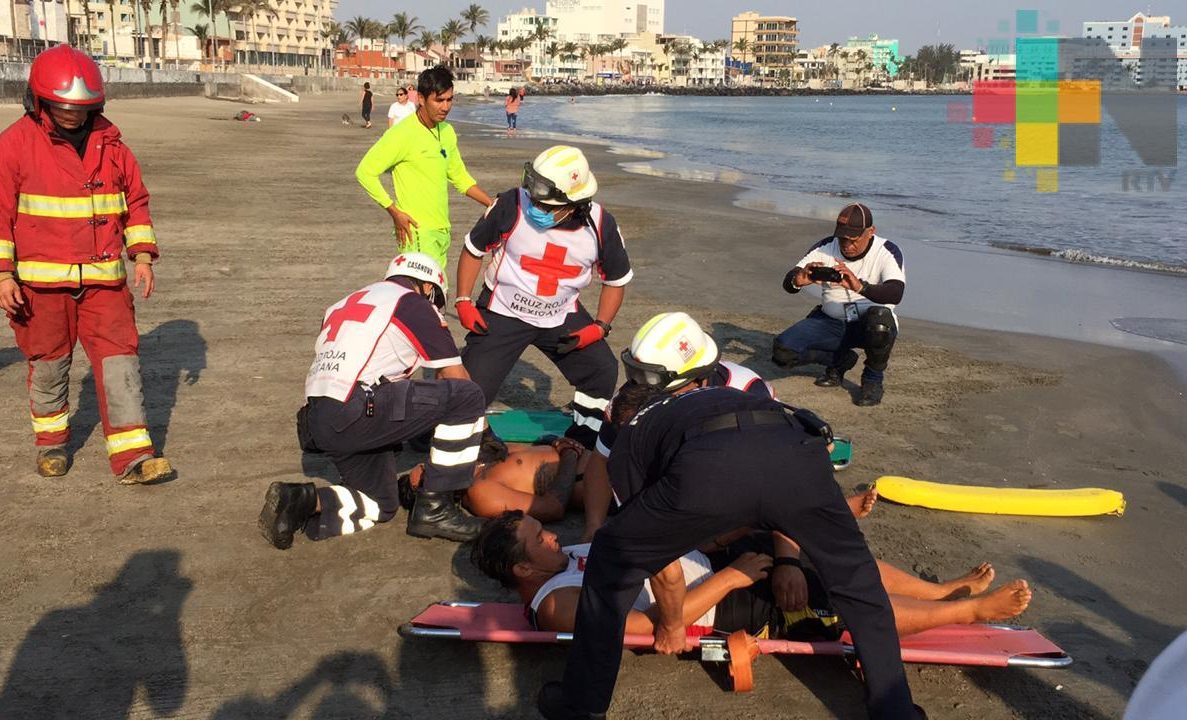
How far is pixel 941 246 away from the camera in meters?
16.8

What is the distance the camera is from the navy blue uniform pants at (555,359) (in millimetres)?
6449

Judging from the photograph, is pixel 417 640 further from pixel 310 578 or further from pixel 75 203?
pixel 75 203

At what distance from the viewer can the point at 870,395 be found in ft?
26.3

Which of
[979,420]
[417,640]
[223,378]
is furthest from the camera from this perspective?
[223,378]

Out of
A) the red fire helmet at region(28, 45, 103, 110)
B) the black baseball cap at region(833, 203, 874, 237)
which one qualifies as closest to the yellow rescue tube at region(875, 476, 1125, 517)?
the black baseball cap at region(833, 203, 874, 237)

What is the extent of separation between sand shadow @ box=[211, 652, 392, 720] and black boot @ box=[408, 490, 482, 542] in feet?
3.78

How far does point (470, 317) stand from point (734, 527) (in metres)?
3.25

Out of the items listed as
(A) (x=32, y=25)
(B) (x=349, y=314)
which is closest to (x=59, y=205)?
(B) (x=349, y=314)

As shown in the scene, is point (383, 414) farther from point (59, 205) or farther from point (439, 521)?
point (59, 205)

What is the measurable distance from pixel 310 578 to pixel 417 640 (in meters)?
0.86

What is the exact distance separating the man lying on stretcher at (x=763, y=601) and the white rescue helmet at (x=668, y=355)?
83 centimetres

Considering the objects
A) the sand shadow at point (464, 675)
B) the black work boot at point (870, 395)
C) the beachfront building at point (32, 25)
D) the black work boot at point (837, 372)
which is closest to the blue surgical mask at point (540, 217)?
the sand shadow at point (464, 675)

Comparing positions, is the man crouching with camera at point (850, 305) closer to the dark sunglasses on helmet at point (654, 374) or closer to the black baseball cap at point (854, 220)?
the black baseball cap at point (854, 220)

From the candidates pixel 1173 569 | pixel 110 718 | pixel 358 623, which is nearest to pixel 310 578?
pixel 358 623
